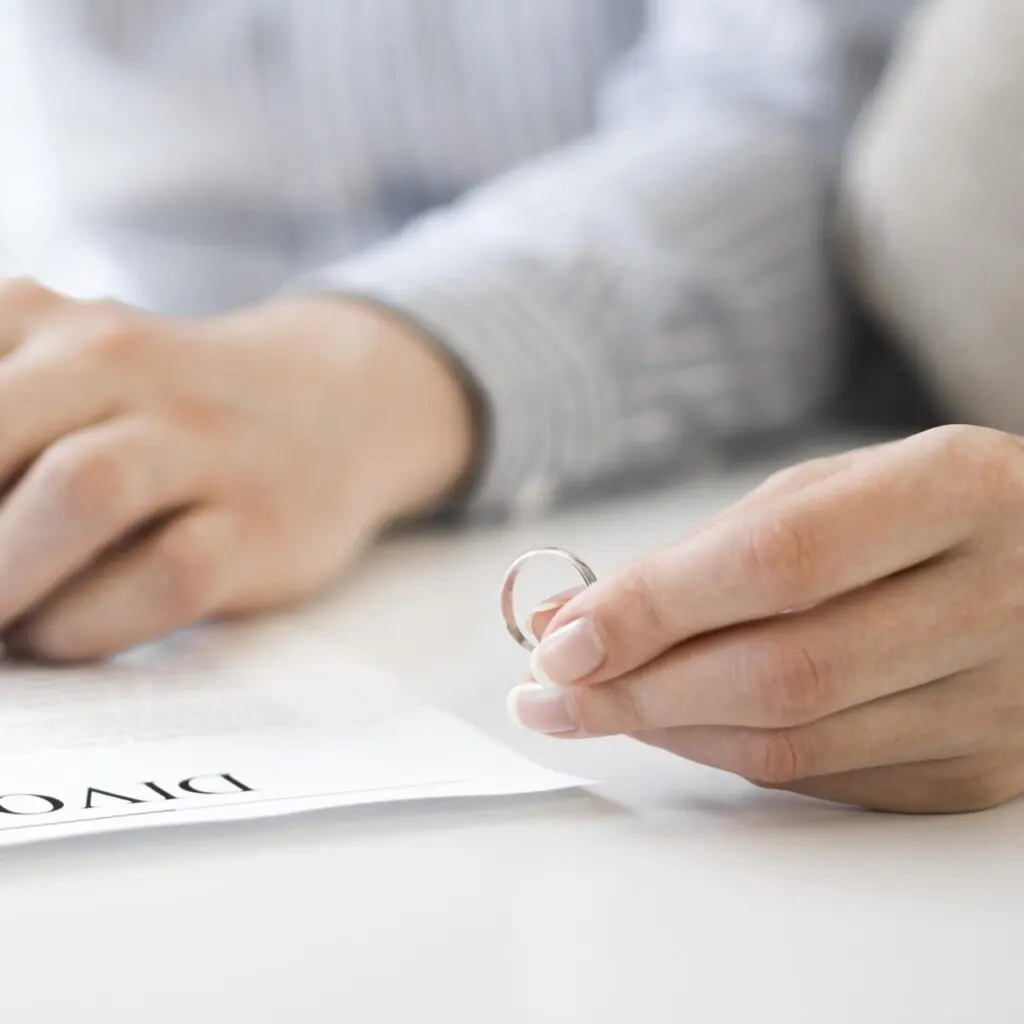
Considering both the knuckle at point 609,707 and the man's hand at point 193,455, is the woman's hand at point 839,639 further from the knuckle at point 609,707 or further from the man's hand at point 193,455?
the man's hand at point 193,455

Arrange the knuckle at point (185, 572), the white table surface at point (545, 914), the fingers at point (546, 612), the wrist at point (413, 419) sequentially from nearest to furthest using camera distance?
the white table surface at point (545, 914), the fingers at point (546, 612), the knuckle at point (185, 572), the wrist at point (413, 419)

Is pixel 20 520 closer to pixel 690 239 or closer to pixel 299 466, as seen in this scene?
pixel 299 466

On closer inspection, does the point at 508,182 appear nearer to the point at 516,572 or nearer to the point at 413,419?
the point at 413,419

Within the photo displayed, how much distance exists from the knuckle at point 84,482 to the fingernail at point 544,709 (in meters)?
0.19

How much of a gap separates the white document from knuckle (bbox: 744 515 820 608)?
86mm

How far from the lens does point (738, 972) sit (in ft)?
1.01

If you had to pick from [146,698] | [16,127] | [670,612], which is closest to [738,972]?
[670,612]

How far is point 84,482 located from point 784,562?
0.26 metres

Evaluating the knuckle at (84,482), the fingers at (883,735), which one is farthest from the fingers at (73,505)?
the fingers at (883,735)

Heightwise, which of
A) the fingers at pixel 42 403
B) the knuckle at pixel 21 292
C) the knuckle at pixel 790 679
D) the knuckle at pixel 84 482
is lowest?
the knuckle at pixel 790 679

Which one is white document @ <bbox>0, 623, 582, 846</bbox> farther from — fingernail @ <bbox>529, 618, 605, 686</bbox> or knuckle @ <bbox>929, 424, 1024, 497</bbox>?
knuckle @ <bbox>929, 424, 1024, 497</bbox>

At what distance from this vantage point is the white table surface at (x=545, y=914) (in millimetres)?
294

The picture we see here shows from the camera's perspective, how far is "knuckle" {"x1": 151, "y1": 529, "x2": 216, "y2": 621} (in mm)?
512

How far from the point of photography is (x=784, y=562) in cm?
36
